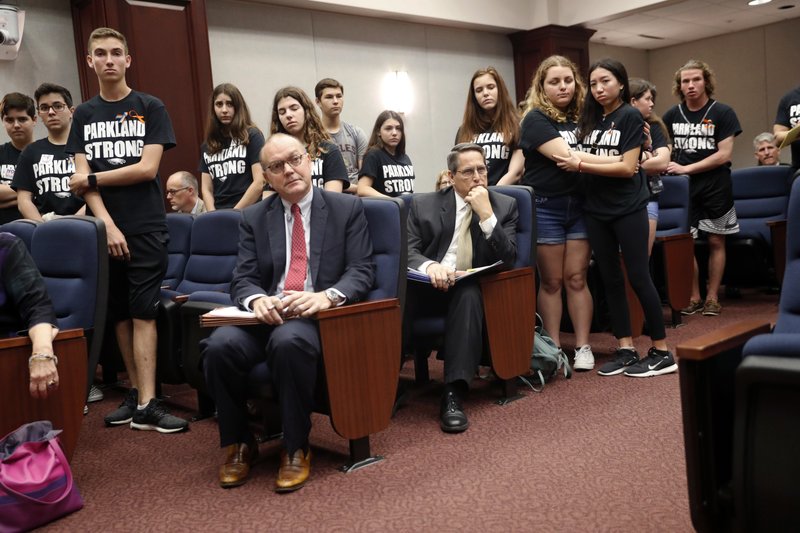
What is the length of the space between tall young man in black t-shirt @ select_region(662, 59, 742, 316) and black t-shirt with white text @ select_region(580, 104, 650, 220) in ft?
5.63

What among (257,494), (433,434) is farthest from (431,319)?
(257,494)

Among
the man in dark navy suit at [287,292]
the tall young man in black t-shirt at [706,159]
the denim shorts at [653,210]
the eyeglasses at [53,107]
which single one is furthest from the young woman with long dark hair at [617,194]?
the eyeglasses at [53,107]

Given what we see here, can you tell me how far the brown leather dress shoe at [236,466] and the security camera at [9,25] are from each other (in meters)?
3.62

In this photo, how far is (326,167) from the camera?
3699mm

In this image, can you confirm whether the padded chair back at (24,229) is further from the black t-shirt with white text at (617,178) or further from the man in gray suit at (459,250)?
the black t-shirt with white text at (617,178)

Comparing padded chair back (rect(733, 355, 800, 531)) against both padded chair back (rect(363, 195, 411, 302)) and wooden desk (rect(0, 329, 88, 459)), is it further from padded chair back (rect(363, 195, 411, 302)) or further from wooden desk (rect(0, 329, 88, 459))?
wooden desk (rect(0, 329, 88, 459))

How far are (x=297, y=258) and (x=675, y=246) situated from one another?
2641 mm

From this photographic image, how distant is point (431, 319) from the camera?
2.89 m

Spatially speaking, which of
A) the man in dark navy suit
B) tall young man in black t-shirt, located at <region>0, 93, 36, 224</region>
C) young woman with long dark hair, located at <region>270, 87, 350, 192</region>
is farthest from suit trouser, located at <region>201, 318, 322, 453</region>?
tall young man in black t-shirt, located at <region>0, 93, 36, 224</region>

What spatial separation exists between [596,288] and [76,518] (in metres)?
2.94

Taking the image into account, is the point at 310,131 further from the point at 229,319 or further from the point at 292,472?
the point at 292,472

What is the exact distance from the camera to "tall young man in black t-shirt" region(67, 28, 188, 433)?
2.94 meters

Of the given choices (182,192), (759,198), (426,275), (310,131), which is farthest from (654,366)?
(182,192)

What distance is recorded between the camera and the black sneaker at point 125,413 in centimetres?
305
